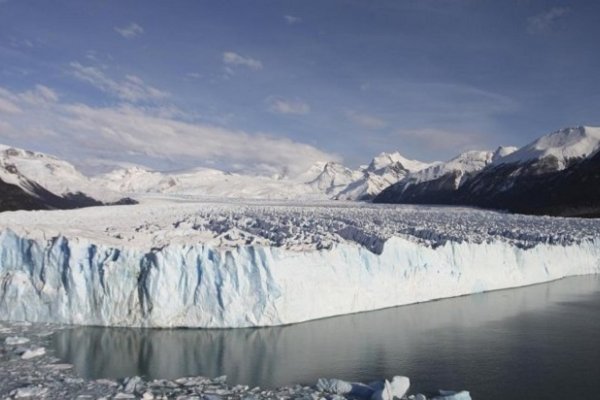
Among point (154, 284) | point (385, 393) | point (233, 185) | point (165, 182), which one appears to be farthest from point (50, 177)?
point (165, 182)

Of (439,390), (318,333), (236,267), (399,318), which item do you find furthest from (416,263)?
(439,390)

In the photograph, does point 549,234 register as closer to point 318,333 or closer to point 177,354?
point 318,333

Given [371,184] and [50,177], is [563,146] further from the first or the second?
[50,177]

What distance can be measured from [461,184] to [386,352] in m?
74.1

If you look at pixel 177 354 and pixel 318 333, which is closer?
pixel 177 354

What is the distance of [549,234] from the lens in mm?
23094

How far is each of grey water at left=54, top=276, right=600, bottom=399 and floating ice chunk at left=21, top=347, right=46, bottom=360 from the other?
0.35 m

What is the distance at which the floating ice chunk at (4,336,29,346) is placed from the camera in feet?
35.1

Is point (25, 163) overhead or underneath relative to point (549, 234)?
overhead

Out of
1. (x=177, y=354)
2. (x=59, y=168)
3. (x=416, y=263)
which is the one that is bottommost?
(x=177, y=354)

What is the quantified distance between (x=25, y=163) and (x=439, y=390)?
50968 mm

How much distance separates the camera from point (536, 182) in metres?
62.7

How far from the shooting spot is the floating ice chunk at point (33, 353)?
10.0 meters

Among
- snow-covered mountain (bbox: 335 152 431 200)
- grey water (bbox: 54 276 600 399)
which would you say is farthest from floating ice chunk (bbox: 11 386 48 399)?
snow-covered mountain (bbox: 335 152 431 200)
